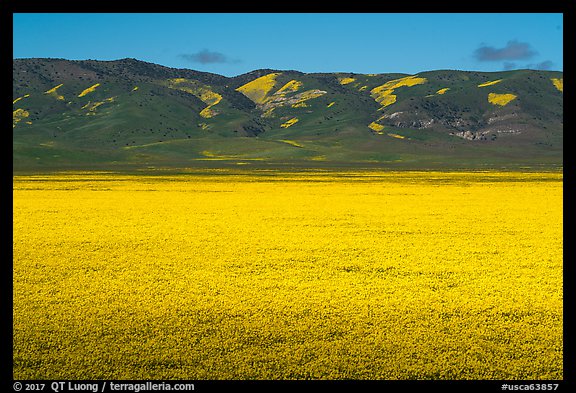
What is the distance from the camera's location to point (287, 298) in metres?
14.9

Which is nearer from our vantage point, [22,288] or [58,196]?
[22,288]

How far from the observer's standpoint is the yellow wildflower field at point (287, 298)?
34.4 ft

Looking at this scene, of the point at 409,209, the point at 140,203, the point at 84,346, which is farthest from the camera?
the point at 140,203

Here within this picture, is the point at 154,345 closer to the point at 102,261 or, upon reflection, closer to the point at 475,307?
the point at 475,307

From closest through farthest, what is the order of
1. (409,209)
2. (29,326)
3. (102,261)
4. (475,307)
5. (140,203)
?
(29,326), (475,307), (102,261), (409,209), (140,203)

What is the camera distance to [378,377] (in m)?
9.86

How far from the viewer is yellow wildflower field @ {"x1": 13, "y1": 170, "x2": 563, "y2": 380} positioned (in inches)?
412
